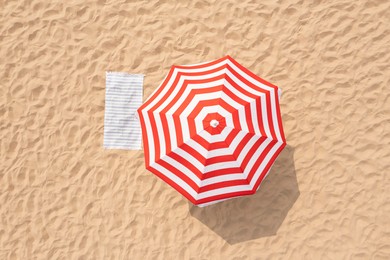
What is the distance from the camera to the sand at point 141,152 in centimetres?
639

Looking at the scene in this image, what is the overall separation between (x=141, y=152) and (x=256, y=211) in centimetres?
183

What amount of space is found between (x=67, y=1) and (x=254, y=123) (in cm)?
348

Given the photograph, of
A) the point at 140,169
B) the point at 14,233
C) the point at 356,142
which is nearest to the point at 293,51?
the point at 356,142

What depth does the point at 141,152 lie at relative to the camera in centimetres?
659

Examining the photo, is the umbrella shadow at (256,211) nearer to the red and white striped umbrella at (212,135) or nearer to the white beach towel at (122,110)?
the red and white striped umbrella at (212,135)

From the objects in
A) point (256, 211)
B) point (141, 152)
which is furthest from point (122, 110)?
point (256, 211)

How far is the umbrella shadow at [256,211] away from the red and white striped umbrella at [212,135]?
851 mm

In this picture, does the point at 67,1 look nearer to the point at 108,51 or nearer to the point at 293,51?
the point at 108,51

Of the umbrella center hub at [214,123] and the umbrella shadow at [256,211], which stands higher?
the umbrella center hub at [214,123]

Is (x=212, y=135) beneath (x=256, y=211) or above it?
above

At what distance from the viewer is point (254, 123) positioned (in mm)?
5660

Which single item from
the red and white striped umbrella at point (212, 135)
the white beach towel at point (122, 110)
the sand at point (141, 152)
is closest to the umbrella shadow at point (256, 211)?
the sand at point (141, 152)

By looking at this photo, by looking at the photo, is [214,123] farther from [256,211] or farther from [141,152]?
[256,211]

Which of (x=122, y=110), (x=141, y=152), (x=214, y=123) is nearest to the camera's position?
(x=214, y=123)
